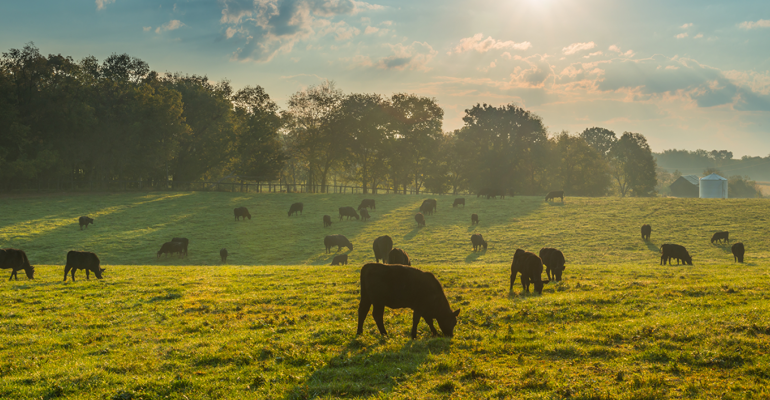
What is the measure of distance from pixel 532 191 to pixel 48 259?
3378 inches

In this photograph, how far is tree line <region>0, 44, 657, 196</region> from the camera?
201 ft

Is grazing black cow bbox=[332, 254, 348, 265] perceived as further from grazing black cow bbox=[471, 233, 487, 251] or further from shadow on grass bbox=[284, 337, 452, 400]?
shadow on grass bbox=[284, 337, 452, 400]

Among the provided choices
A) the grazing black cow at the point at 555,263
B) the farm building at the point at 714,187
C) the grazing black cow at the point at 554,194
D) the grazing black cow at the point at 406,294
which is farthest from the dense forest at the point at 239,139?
the grazing black cow at the point at 406,294

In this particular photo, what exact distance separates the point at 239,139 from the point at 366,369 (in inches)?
3172

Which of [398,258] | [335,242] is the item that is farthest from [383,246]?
[398,258]

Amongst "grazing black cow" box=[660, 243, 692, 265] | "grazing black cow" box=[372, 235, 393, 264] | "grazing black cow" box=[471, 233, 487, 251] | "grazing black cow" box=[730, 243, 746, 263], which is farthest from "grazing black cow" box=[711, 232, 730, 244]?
"grazing black cow" box=[372, 235, 393, 264]

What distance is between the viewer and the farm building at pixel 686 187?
109m

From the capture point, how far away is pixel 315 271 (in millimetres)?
22219

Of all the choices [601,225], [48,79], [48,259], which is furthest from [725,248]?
[48,79]

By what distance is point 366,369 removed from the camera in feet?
24.9

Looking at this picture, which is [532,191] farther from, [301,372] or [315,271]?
[301,372]

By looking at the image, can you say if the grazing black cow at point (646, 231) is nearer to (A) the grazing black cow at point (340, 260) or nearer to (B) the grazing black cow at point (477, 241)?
(B) the grazing black cow at point (477, 241)

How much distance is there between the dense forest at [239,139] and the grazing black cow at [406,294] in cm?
5854

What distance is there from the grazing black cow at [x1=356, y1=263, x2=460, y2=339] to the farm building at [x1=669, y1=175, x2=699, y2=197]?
415 ft
